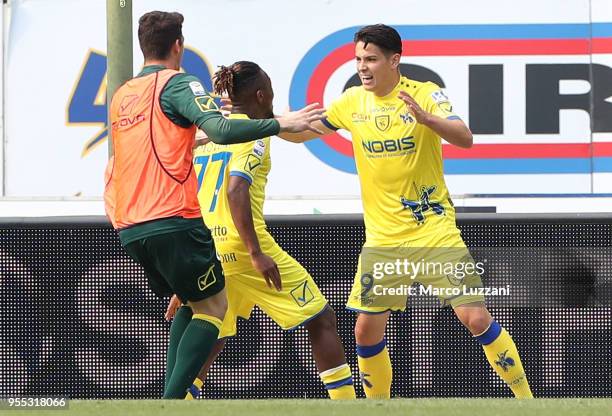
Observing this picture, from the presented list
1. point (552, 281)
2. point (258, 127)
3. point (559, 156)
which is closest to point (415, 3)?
point (559, 156)

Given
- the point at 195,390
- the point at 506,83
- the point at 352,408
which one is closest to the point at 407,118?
the point at 195,390

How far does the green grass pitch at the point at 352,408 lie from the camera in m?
5.33

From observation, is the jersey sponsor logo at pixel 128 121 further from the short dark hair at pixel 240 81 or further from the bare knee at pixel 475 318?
the bare knee at pixel 475 318

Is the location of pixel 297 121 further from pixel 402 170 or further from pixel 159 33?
pixel 402 170

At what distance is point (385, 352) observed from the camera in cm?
691

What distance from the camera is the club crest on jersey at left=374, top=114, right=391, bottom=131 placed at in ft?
22.2

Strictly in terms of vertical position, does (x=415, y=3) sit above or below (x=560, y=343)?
above

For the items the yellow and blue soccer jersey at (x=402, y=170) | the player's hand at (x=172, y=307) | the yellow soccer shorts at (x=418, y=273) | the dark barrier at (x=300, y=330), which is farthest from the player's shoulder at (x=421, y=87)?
the player's hand at (x=172, y=307)

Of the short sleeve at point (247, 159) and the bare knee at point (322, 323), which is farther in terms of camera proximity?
the bare knee at point (322, 323)

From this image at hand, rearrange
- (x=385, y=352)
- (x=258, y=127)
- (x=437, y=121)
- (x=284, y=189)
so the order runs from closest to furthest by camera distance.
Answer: (x=258, y=127)
(x=437, y=121)
(x=385, y=352)
(x=284, y=189)

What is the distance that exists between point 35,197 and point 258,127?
3656mm

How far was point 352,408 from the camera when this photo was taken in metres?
5.46

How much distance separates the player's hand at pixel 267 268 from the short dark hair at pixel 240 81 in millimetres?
832

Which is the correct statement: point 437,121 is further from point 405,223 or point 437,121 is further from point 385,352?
point 385,352
